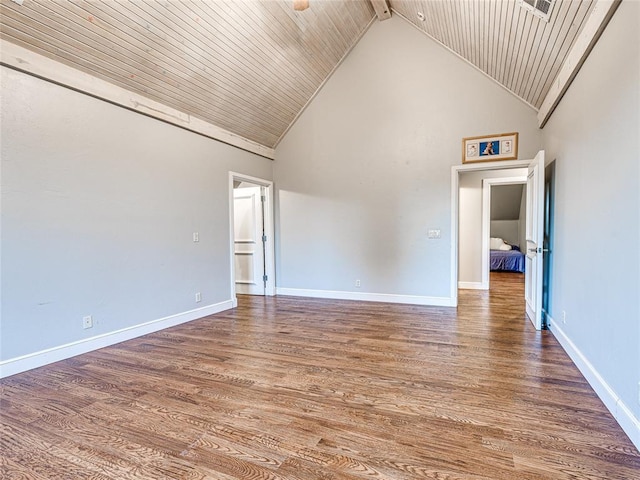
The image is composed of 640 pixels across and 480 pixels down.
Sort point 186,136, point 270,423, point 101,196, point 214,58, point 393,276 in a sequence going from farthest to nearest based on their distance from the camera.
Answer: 1. point 393,276
2. point 186,136
3. point 214,58
4. point 101,196
5. point 270,423

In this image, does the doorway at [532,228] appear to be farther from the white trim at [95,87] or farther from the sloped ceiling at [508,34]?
the white trim at [95,87]

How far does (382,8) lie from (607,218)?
155 inches

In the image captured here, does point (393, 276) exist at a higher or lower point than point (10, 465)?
higher

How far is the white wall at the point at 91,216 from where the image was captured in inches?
100.0

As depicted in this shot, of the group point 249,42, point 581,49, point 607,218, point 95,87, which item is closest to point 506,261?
point 581,49

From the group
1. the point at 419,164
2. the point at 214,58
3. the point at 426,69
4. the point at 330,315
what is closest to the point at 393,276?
the point at 330,315

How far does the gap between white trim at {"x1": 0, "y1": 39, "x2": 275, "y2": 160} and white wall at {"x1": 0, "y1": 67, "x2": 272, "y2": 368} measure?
7 cm

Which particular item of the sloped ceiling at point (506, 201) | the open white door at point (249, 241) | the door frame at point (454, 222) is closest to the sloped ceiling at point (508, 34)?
the door frame at point (454, 222)

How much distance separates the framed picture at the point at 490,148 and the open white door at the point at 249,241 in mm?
3330

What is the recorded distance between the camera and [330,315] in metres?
4.24

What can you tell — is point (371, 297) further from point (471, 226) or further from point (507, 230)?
point (507, 230)

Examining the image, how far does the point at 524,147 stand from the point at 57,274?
17.5 ft

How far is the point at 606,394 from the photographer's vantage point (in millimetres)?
1909

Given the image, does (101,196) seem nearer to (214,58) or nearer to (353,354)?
(214,58)
